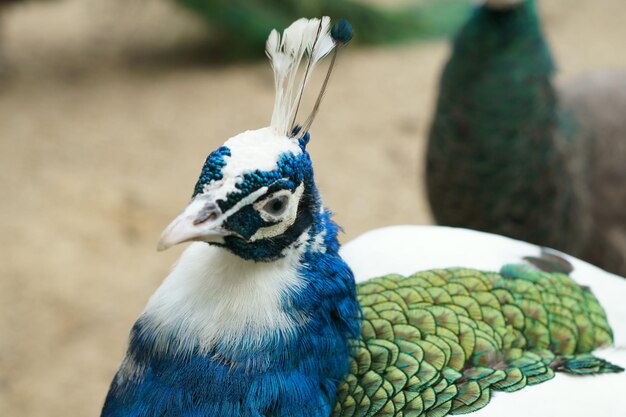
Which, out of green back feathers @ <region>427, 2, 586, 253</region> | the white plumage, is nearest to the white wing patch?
the white plumage

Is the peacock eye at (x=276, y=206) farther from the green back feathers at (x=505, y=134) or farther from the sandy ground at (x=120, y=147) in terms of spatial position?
the sandy ground at (x=120, y=147)

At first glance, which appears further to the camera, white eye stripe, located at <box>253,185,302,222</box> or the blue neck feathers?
the blue neck feathers

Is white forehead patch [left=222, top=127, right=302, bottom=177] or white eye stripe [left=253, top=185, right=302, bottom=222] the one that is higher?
white forehead patch [left=222, top=127, right=302, bottom=177]

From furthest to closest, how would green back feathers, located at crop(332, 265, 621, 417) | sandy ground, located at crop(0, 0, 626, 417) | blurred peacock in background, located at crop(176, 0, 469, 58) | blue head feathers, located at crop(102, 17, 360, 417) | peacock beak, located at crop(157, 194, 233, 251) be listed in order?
blurred peacock in background, located at crop(176, 0, 469, 58)
sandy ground, located at crop(0, 0, 626, 417)
green back feathers, located at crop(332, 265, 621, 417)
blue head feathers, located at crop(102, 17, 360, 417)
peacock beak, located at crop(157, 194, 233, 251)

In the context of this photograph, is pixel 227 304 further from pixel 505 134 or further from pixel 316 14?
pixel 316 14

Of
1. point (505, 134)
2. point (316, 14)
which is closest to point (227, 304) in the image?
point (505, 134)

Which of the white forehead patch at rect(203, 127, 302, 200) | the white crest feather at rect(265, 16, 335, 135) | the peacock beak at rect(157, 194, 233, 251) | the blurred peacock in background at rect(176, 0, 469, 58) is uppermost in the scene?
the blurred peacock in background at rect(176, 0, 469, 58)

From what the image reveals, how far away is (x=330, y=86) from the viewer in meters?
4.59

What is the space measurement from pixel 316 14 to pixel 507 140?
2.38 meters

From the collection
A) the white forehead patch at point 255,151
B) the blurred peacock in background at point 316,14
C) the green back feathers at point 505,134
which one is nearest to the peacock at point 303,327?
the white forehead patch at point 255,151

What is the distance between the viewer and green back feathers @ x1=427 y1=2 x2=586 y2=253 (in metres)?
2.41

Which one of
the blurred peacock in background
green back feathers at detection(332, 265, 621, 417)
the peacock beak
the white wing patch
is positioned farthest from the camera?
the blurred peacock in background

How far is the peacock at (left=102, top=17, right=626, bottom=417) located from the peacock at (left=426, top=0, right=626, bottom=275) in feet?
3.11

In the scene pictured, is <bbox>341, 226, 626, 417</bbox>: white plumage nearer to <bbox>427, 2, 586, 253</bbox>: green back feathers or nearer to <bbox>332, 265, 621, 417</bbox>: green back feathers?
<bbox>332, 265, 621, 417</bbox>: green back feathers
